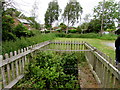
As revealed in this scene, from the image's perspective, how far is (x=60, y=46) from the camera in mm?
6207

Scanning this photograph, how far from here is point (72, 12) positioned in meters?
31.5

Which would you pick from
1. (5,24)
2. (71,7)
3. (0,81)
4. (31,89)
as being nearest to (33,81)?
(31,89)

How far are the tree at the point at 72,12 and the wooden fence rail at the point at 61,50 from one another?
1067 inches

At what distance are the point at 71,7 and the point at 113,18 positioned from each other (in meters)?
13.5

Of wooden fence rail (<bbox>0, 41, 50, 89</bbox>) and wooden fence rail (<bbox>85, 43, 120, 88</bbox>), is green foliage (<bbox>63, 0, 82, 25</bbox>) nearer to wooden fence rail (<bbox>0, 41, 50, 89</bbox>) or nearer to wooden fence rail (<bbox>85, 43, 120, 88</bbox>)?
wooden fence rail (<bbox>0, 41, 50, 89</bbox>)

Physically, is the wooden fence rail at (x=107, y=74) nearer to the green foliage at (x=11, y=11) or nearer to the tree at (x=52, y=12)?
the green foliage at (x=11, y=11)

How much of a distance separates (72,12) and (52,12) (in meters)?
6.65

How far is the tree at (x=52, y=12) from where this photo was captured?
106 ft

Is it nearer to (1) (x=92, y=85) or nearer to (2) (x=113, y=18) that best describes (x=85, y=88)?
(1) (x=92, y=85)

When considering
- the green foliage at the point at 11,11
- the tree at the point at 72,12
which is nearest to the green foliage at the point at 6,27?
the green foliage at the point at 11,11

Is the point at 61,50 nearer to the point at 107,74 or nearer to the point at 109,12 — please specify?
the point at 107,74

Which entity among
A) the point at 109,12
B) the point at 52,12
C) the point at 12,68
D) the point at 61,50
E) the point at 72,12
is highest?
the point at 52,12

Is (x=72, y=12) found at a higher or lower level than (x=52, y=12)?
lower

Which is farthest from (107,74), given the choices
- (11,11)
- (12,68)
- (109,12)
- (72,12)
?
(72,12)
